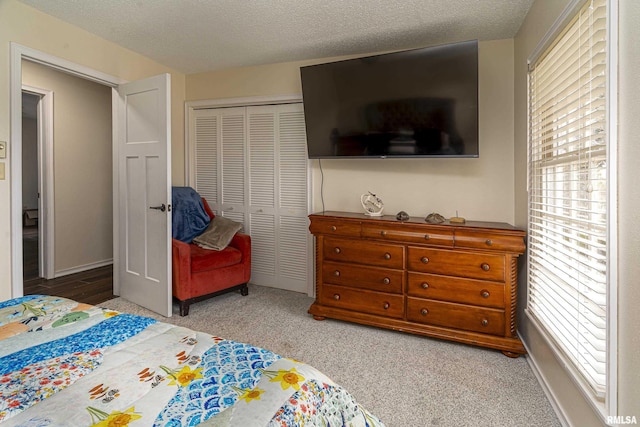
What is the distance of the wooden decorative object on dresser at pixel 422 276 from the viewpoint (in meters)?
2.46

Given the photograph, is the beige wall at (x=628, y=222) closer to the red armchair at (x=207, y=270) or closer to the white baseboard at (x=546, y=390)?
the white baseboard at (x=546, y=390)

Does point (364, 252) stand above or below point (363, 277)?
above

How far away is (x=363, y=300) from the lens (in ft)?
9.48

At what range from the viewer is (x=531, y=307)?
234 centimetres

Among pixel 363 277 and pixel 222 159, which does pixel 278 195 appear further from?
pixel 363 277

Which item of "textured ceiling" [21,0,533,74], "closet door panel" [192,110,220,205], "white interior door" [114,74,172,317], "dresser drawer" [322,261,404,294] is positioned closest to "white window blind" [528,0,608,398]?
"textured ceiling" [21,0,533,74]

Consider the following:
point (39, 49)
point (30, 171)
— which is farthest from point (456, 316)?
point (30, 171)

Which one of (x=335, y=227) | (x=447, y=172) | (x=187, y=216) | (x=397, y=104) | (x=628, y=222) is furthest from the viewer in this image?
(x=187, y=216)

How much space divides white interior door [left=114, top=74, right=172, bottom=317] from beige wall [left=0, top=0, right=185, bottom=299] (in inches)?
10.9

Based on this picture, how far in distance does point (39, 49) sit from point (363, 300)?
3.20 meters

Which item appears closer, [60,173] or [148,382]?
[148,382]

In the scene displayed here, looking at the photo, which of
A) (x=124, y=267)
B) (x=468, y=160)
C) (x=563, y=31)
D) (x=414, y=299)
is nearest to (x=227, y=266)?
(x=124, y=267)

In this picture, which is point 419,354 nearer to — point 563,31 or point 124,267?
point 563,31

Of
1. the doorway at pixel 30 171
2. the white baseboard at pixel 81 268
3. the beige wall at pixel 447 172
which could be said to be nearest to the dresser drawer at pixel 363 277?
the beige wall at pixel 447 172
